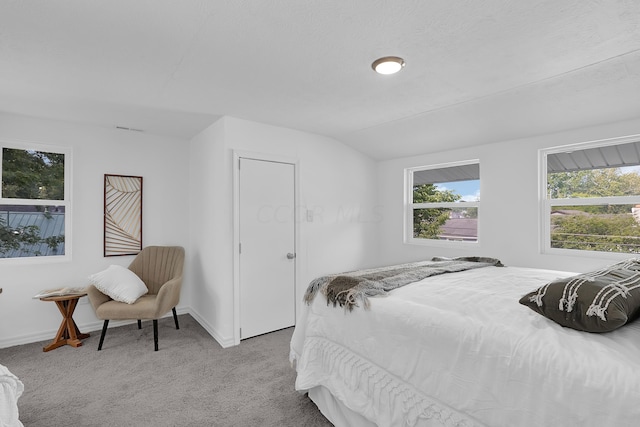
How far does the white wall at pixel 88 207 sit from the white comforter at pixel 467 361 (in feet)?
9.00

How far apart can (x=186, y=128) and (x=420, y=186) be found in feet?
10.0

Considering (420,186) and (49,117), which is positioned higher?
(49,117)

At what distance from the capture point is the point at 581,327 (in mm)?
1248

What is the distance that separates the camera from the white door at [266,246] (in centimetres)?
341

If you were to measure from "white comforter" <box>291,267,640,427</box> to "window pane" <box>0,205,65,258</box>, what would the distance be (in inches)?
119

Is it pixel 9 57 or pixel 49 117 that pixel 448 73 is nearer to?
pixel 9 57

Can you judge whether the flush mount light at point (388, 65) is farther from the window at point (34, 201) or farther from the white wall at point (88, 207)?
the window at point (34, 201)

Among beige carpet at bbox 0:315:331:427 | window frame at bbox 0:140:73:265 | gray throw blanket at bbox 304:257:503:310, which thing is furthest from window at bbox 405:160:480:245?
window frame at bbox 0:140:73:265

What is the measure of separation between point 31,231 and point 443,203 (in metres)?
4.64

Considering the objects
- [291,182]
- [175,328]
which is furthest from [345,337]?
[175,328]

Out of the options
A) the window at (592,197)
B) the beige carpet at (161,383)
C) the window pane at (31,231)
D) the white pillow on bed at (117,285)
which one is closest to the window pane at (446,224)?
the window at (592,197)

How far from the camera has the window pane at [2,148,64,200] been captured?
3.27 meters

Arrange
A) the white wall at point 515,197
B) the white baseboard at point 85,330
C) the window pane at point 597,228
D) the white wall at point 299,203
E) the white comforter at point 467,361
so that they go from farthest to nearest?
the white wall at point 299,203 → the white baseboard at point 85,330 → the white wall at point 515,197 → the window pane at point 597,228 → the white comforter at point 467,361

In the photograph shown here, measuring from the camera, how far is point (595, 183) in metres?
3.09
